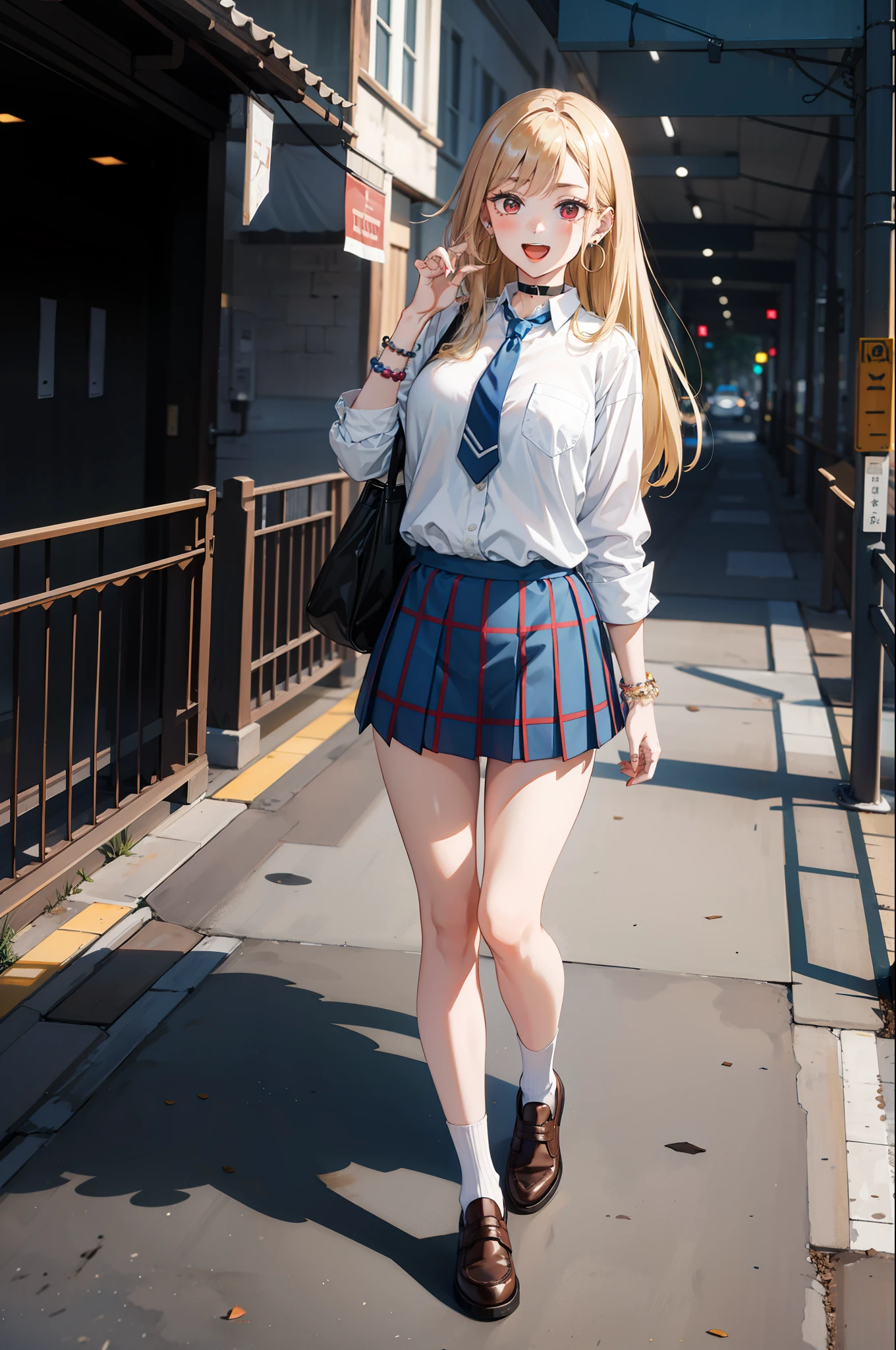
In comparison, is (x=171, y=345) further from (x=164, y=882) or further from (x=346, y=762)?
(x=164, y=882)

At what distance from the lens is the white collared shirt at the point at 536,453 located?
2.33 m

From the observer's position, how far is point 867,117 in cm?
518

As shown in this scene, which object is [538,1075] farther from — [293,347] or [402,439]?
[293,347]

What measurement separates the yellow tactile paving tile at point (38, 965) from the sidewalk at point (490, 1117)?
0.34m

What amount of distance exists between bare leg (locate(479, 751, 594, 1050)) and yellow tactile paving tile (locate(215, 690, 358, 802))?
8.73 feet

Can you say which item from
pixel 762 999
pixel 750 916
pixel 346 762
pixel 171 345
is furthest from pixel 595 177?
pixel 171 345

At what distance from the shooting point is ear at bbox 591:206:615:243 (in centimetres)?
244

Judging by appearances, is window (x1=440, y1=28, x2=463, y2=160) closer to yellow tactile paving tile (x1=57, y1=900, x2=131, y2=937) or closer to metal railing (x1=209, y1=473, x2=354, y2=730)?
metal railing (x1=209, y1=473, x2=354, y2=730)

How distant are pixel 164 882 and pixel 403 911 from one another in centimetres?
84

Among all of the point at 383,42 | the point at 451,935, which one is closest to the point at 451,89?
the point at 383,42

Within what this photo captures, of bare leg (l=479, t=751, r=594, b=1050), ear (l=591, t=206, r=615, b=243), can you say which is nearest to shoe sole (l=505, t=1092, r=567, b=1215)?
bare leg (l=479, t=751, r=594, b=1050)

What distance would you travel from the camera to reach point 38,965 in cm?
372

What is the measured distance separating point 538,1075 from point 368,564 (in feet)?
3.84

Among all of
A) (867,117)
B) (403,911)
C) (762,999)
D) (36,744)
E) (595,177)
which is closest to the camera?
(595,177)
